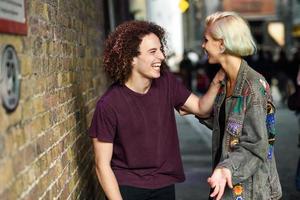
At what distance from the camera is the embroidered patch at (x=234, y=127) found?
3.24 meters

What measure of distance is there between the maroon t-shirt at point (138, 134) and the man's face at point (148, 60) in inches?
5.4

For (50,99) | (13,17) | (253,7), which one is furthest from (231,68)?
(253,7)

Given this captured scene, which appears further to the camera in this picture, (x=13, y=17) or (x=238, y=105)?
(x=238, y=105)

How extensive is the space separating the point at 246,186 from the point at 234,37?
Result: 797 millimetres

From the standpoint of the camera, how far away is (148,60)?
361cm

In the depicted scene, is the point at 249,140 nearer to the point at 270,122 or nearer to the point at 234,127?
the point at 234,127

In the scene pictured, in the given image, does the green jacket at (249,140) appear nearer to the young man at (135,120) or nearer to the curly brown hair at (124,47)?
the young man at (135,120)

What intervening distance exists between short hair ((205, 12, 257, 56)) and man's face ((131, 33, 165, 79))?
0.44 m

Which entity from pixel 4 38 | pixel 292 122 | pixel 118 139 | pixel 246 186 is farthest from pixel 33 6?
pixel 292 122

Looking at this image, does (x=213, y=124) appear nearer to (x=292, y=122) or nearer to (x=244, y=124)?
(x=244, y=124)

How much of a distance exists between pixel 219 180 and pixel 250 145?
0.81 feet

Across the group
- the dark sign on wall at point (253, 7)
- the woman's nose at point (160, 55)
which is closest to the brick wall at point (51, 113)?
the woman's nose at point (160, 55)

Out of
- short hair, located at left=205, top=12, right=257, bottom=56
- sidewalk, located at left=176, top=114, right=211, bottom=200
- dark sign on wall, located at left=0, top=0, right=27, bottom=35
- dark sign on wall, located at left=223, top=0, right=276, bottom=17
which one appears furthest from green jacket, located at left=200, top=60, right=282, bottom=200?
dark sign on wall, located at left=223, top=0, right=276, bottom=17

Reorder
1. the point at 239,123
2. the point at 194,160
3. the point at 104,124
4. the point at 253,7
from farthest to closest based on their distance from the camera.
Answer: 1. the point at 253,7
2. the point at 194,160
3. the point at 104,124
4. the point at 239,123
